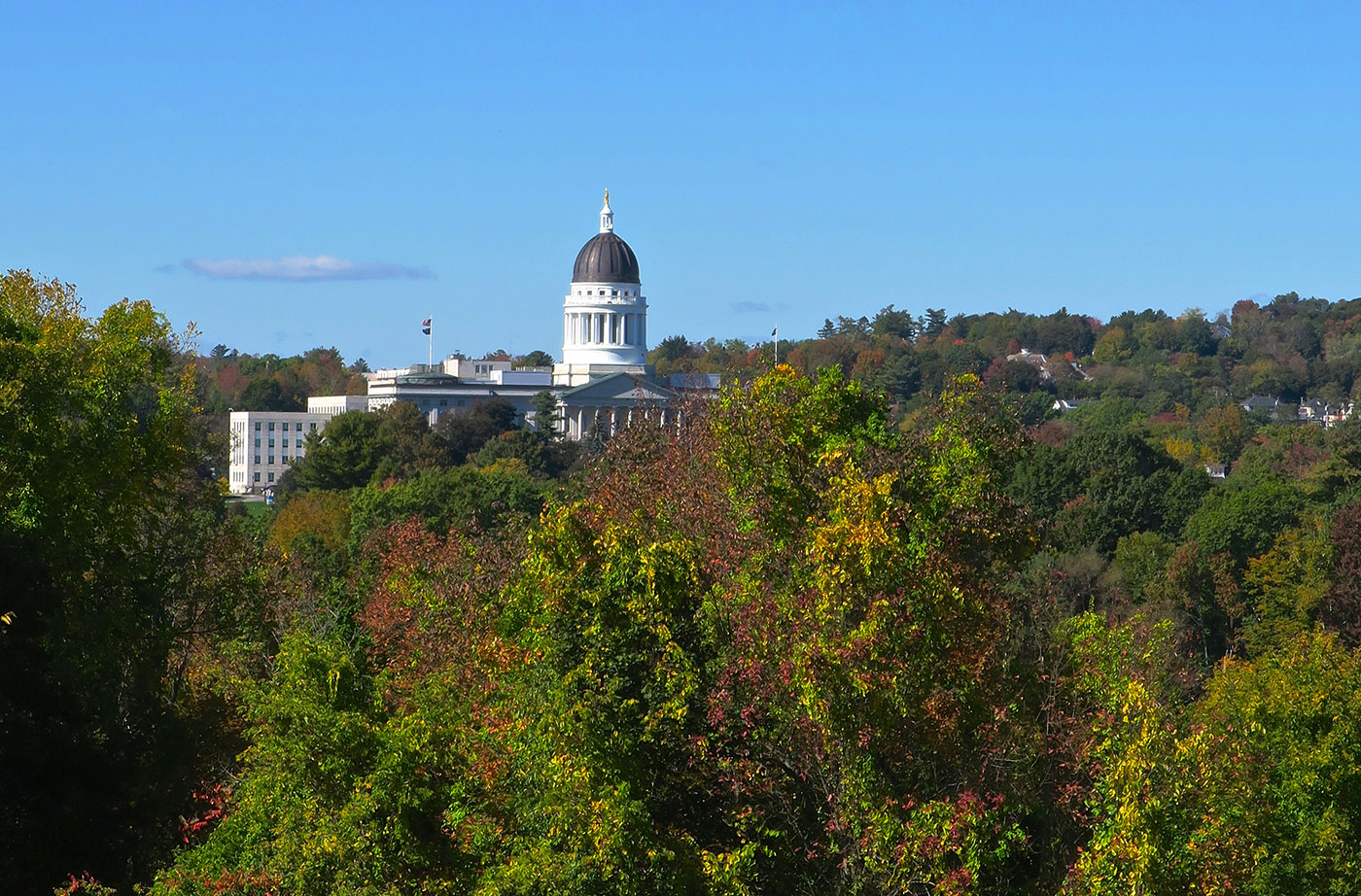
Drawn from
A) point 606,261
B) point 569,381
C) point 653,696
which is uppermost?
point 606,261

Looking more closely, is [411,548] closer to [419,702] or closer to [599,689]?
[419,702]

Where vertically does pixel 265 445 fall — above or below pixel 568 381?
below

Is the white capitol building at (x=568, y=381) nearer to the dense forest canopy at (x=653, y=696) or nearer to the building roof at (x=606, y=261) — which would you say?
the building roof at (x=606, y=261)

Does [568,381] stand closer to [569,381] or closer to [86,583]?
[569,381]

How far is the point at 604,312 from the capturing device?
522 ft

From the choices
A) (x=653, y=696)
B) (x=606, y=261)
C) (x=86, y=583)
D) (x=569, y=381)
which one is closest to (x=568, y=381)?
(x=569, y=381)

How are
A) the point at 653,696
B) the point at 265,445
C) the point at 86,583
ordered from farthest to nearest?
the point at 265,445 < the point at 86,583 < the point at 653,696

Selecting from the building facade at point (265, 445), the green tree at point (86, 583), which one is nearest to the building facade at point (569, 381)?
the building facade at point (265, 445)

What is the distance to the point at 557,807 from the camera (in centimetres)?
1836

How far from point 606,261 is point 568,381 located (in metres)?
9.70

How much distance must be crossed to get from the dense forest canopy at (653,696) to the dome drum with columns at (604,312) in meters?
125

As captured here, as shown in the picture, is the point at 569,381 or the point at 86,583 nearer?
the point at 86,583

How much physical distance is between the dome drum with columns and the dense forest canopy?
411ft

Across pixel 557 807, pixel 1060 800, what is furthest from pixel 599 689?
pixel 1060 800
